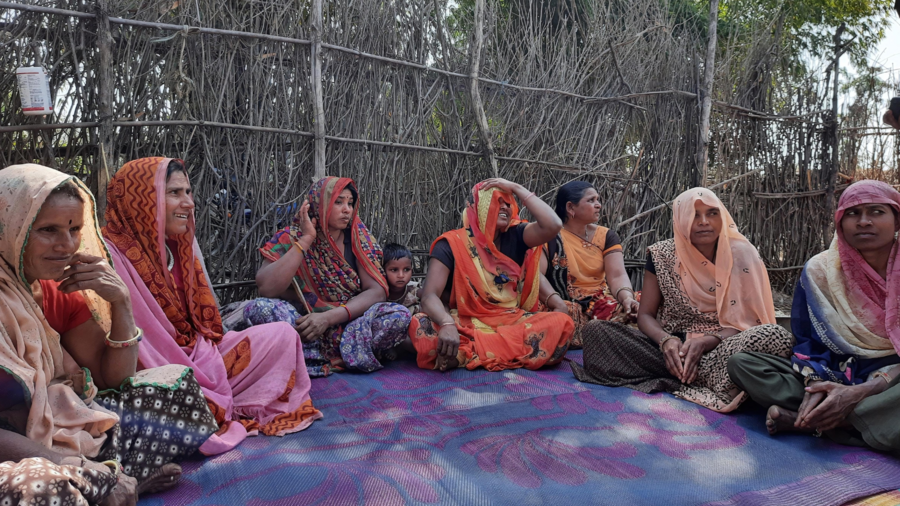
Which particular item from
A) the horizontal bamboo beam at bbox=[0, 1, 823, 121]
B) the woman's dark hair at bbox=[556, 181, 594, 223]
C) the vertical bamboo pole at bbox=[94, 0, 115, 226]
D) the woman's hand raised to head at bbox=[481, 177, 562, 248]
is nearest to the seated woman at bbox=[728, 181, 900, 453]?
the woman's hand raised to head at bbox=[481, 177, 562, 248]

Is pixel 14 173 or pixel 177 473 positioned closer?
pixel 14 173

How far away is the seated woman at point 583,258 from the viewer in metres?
4.72

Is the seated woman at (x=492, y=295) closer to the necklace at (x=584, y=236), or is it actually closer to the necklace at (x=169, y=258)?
the necklace at (x=584, y=236)

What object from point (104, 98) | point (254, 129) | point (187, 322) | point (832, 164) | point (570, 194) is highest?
point (104, 98)

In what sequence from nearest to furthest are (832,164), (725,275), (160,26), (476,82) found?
1. (725,275)
2. (160,26)
3. (476,82)
4. (832,164)

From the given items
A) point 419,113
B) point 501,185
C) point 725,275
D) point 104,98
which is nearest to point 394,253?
point 501,185

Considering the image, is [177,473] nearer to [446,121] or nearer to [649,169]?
[446,121]

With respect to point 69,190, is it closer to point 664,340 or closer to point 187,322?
point 187,322

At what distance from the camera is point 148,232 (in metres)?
3.00

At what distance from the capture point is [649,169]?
20.8 feet

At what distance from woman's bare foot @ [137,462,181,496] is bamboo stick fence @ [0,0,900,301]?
2037mm

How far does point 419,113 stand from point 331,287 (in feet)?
5.44

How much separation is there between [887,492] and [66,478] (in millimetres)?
2735

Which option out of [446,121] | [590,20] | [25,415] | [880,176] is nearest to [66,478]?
[25,415]
